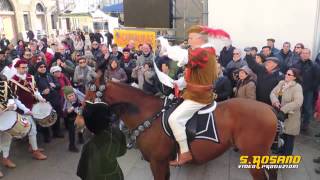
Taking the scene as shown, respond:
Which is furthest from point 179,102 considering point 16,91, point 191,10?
point 191,10

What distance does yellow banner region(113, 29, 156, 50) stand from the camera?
11062mm

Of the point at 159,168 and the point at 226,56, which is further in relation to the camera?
the point at 226,56

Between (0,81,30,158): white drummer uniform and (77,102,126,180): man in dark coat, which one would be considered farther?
(0,81,30,158): white drummer uniform

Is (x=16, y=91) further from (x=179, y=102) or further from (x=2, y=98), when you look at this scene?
(x=179, y=102)

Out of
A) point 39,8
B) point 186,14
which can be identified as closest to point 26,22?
point 39,8

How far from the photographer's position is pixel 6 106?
5465 mm

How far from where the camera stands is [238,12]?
31.8 feet

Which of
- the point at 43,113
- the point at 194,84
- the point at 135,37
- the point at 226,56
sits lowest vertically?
the point at 43,113

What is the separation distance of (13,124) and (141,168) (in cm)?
235

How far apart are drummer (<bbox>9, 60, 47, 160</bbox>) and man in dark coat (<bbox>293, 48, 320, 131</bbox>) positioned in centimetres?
552

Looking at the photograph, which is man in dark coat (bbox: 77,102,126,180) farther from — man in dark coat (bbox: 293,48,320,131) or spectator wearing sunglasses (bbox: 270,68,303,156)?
man in dark coat (bbox: 293,48,320,131)

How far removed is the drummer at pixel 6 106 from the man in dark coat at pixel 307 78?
5744 millimetres

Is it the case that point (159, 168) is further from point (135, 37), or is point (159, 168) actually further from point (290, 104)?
point (135, 37)

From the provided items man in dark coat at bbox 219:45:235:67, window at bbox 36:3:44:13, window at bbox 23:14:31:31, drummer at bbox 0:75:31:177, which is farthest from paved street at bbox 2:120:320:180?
window at bbox 36:3:44:13
